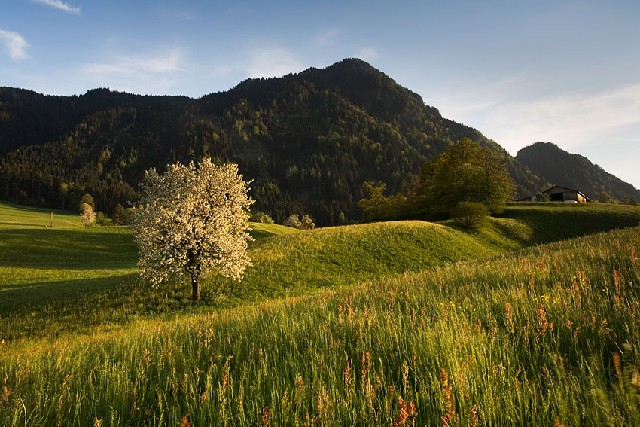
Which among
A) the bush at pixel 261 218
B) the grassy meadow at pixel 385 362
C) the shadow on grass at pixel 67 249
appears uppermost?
the grassy meadow at pixel 385 362

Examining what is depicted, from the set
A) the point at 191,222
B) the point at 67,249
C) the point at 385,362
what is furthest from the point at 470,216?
the point at 67,249

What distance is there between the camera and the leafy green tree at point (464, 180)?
6216cm

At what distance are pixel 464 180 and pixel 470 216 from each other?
12044 mm

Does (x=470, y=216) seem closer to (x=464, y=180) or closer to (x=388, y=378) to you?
(x=464, y=180)

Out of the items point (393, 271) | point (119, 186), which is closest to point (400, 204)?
point (393, 271)

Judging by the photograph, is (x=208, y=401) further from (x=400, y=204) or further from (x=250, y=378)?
(x=400, y=204)

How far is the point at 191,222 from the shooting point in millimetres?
22297

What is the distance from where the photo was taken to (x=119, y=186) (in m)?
196

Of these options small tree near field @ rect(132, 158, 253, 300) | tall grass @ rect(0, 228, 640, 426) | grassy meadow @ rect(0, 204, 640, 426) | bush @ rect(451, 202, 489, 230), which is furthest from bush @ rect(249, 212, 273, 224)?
tall grass @ rect(0, 228, 640, 426)

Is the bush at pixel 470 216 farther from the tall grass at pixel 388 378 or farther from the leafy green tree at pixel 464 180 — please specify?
the tall grass at pixel 388 378

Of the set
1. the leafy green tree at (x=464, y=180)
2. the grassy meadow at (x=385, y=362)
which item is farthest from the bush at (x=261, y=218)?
the grassy meadow at (x=385, y=362)

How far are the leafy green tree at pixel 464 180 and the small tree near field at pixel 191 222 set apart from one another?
156 ft

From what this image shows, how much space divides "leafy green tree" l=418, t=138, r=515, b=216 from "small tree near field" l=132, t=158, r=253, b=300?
4745 centimetres

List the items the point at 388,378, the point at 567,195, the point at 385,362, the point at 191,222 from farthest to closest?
the point at 567,195, the point at 191,222, the point at 385,362, the point at 388,378
